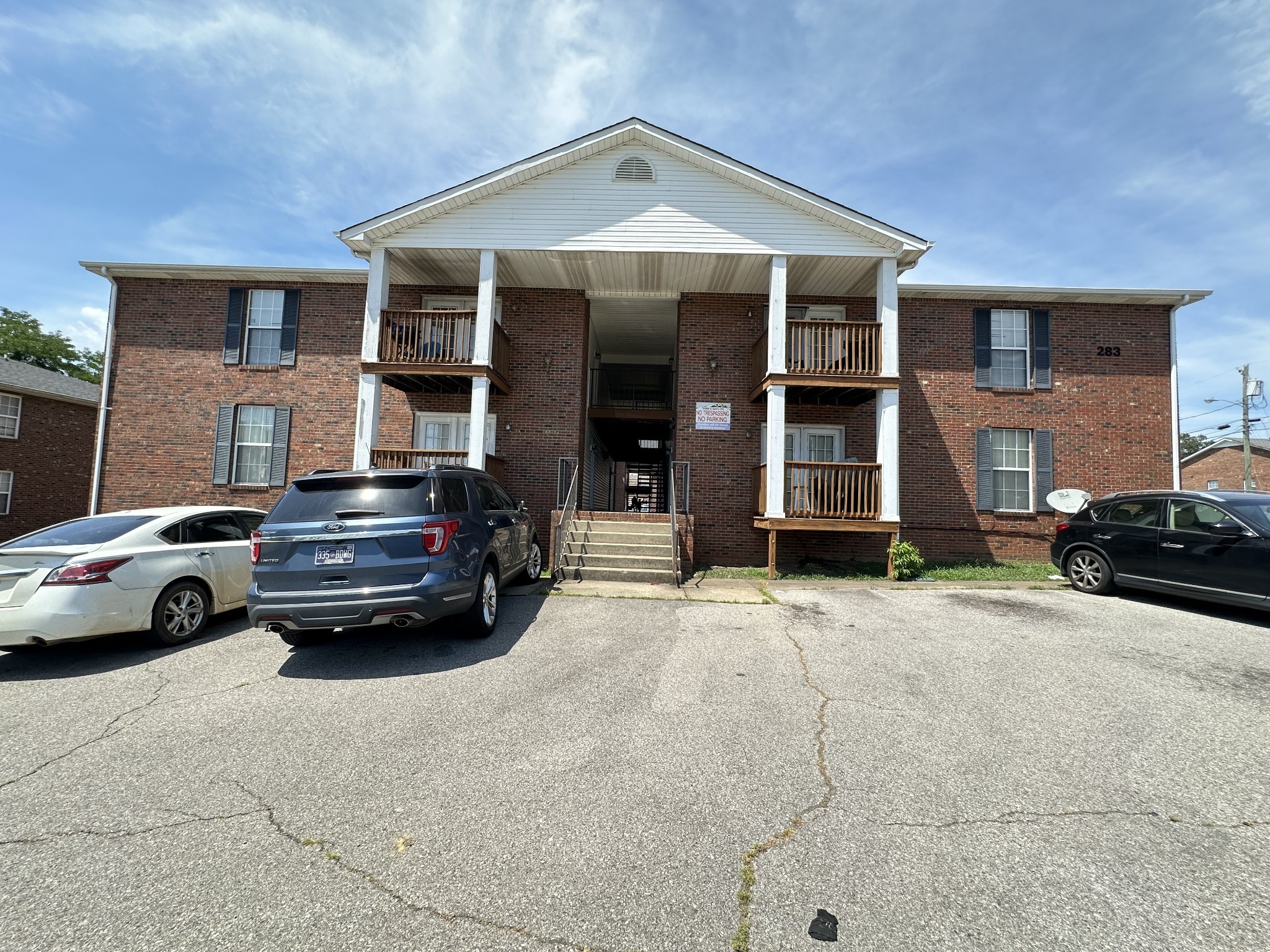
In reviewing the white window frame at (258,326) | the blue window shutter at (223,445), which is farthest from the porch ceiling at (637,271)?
the blue window shutter at (223,445)

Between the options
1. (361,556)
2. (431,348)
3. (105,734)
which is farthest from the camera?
(431,348)

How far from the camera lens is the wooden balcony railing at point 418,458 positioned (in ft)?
33.5

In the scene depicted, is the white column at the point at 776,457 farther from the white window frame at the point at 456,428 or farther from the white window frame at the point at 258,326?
the white window frame at the point at 258,326

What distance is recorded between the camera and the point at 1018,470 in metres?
12.0

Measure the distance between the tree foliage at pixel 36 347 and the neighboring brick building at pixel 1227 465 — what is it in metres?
62.7

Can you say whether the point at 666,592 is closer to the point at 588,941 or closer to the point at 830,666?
the point at 830,666

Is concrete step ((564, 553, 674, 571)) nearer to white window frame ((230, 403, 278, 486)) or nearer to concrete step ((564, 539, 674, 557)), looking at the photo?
concrete step ((564, 539, 674, 557))

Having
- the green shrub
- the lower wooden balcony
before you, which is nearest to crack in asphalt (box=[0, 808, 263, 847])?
the lower wooden balcony

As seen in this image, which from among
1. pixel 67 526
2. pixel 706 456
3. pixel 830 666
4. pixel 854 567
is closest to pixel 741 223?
pixel 706 456

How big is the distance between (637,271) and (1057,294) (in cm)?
914

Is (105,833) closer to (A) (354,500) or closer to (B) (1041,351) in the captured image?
(A) (354,500)

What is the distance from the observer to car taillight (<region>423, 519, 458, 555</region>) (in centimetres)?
493

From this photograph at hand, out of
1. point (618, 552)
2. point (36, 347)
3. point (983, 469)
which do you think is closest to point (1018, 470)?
point (983, 469)

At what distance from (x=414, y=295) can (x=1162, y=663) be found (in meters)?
13.6
